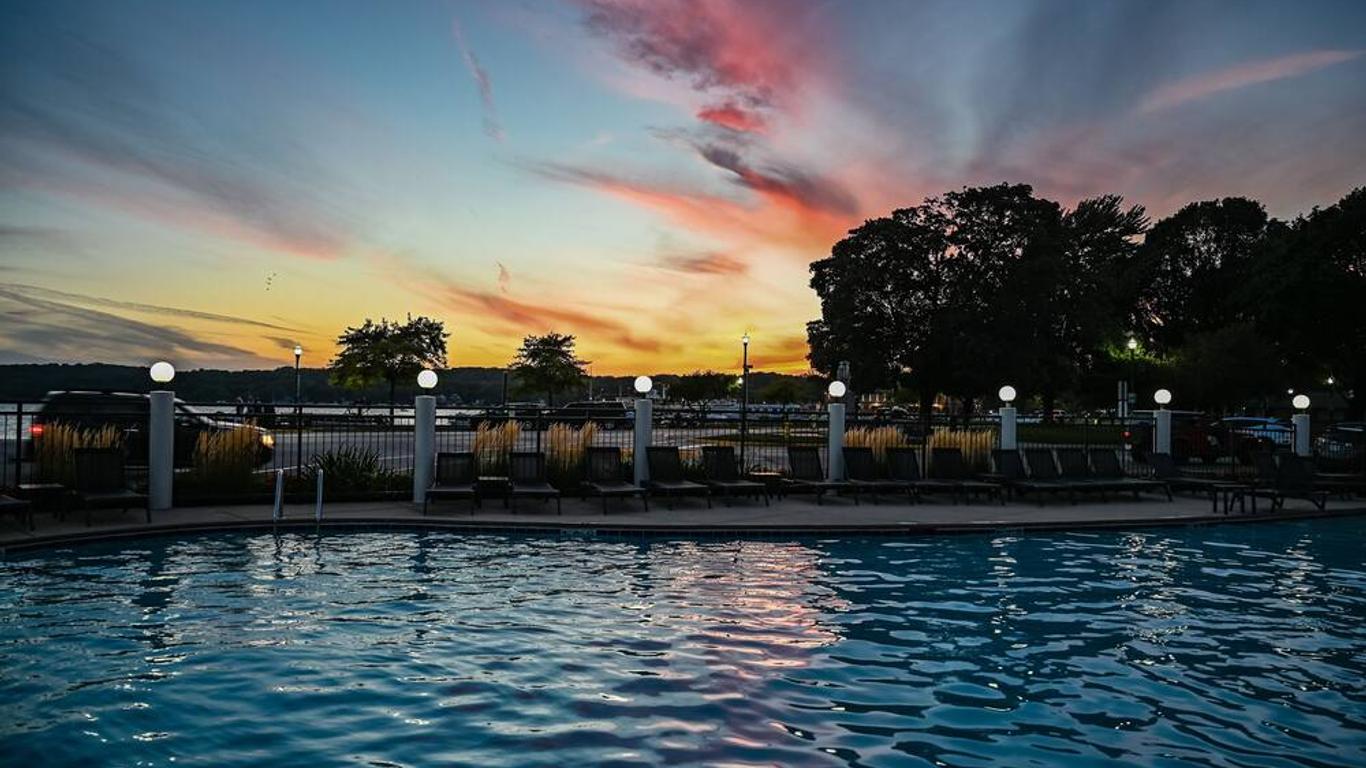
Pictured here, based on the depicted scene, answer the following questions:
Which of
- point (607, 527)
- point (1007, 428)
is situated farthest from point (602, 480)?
point (1007, 428)

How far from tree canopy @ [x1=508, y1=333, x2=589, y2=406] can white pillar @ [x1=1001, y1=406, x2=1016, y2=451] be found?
5247cm

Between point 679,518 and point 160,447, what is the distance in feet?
26.1

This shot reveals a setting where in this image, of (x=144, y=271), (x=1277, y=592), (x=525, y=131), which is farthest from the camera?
(x=144, y=271)

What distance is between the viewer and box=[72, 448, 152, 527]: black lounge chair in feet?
39.1

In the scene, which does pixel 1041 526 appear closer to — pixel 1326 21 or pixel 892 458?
pixel 892 458

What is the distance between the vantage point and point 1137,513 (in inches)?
588

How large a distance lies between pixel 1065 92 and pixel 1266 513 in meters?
11.9

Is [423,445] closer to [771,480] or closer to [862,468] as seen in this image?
[771,480]

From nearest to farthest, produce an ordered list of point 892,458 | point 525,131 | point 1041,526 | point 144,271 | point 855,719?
point 855,719, point 1041,526, point 892,458, point 525,131, point 144,271

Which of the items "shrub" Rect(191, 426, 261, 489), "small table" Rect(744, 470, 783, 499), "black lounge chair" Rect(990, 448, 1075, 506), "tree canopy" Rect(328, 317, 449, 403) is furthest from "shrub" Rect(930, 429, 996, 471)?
"tree canopy" Rect(328, 317, 449, 403)

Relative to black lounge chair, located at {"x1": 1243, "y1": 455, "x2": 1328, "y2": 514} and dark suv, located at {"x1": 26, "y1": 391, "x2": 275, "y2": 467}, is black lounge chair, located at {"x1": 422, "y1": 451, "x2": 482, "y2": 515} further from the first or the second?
black lounge chair, located at {"x1": 1243, "y1": 455, "x2": 1328, "y2": 514}

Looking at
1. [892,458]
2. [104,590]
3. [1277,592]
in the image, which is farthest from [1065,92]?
[104,590]

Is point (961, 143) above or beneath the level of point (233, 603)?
above

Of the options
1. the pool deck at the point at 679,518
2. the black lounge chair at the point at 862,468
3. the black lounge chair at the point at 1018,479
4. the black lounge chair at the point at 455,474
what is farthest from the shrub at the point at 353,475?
the black lounge chair at the point at 1018,479
